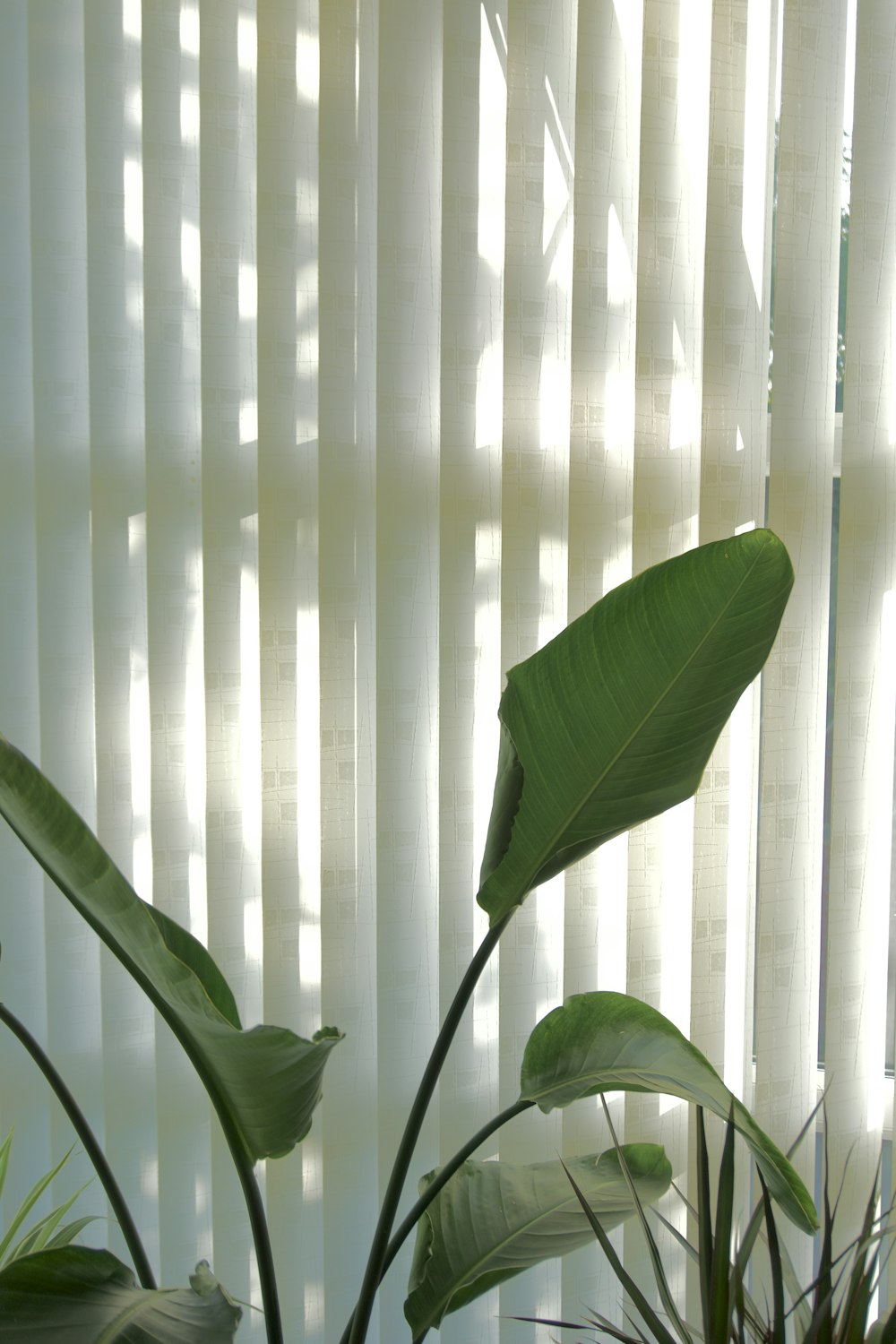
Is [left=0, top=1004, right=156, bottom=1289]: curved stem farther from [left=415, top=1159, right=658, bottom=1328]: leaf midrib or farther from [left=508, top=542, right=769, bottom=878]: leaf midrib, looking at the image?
[left=508, top=542, right=769, bottom=878]: leaf midrib

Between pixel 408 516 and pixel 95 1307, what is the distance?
94 cm

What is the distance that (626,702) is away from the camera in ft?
2.93

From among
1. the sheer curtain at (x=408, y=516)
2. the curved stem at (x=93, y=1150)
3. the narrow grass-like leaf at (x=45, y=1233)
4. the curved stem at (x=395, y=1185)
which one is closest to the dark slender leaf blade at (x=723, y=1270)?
the curved stem at (x=395, y=1185)

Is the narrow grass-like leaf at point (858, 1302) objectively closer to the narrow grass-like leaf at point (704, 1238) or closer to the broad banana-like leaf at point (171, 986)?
the narrow grass-like leaf at point (704, 1238)

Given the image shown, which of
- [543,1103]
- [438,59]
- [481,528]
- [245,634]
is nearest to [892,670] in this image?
[481,528]

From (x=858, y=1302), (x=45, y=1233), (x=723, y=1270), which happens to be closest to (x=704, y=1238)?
(x=723, y=1270)

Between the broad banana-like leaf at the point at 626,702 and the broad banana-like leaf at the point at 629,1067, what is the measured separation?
6.0 inches

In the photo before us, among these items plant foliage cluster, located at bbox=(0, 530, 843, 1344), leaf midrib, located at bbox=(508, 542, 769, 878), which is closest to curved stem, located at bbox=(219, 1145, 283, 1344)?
plant foliage cluster, located at bbox=(0, 530, 843, 1344)

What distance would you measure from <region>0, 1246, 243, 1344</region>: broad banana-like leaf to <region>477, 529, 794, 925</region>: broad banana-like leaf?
0.39m

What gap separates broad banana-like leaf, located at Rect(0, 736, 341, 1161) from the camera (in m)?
0.72

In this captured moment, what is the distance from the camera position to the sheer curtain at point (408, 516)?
4.38 feet

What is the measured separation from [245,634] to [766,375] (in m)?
0.77

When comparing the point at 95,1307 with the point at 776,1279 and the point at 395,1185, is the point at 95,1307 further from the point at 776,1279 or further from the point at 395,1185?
the point at 776,1279

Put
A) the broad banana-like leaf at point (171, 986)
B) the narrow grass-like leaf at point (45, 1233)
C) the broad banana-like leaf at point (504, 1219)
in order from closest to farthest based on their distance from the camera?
the broad banana-like leaf at point (171, 986)
the broad banana-like leaf at point (504, 1219)
the narrow grass-like leaf at point (45, 1233)
